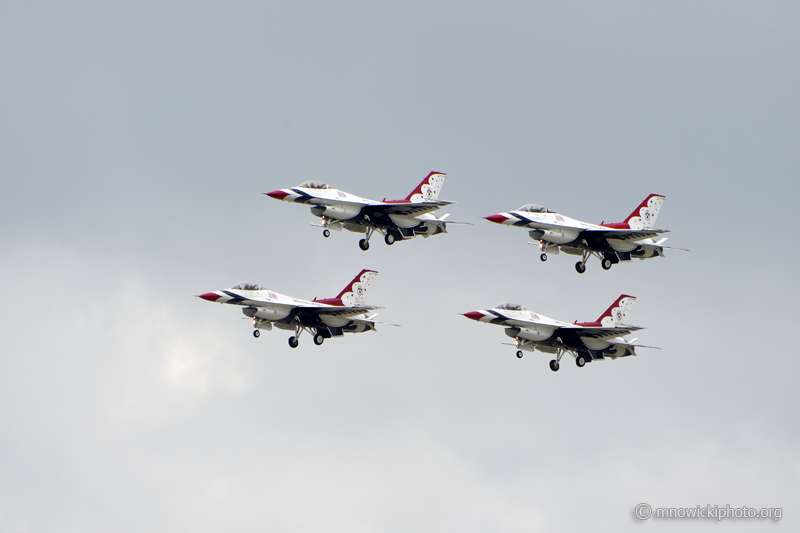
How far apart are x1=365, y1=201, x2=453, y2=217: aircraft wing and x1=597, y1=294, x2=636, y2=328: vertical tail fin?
50.6ft

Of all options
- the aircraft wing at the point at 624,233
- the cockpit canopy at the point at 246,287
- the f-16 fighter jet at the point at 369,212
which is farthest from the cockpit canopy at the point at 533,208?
the cockpit canopy at the point at 246,287

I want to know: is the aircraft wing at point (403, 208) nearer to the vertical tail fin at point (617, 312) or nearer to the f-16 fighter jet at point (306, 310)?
the f-16 fighter jet at point (306, 310)

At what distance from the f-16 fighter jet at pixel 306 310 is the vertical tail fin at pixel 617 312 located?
17386 millimetres

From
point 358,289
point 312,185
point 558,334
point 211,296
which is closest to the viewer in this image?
point 211,296

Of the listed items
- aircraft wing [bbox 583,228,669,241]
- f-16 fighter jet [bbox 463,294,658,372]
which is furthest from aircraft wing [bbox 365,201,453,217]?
aircraft wing [bbox 583,228,669,241]

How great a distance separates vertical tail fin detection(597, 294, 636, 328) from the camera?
290 ft

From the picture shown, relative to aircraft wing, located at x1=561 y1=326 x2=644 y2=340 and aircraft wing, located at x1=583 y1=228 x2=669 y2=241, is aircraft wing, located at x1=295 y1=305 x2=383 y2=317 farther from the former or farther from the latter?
aircraft wing, located at x1=583 y1=228 x2=669 y2=241

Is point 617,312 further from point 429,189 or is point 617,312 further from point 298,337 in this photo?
point 298,337

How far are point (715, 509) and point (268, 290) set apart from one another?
36419 mm

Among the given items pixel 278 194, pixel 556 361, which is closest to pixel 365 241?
pixel 278 194

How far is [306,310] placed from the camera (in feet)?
277

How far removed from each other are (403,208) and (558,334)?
14479 mm

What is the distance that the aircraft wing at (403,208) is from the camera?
3329 inches

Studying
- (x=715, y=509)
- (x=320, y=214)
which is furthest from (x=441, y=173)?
(x=715, y=509)
